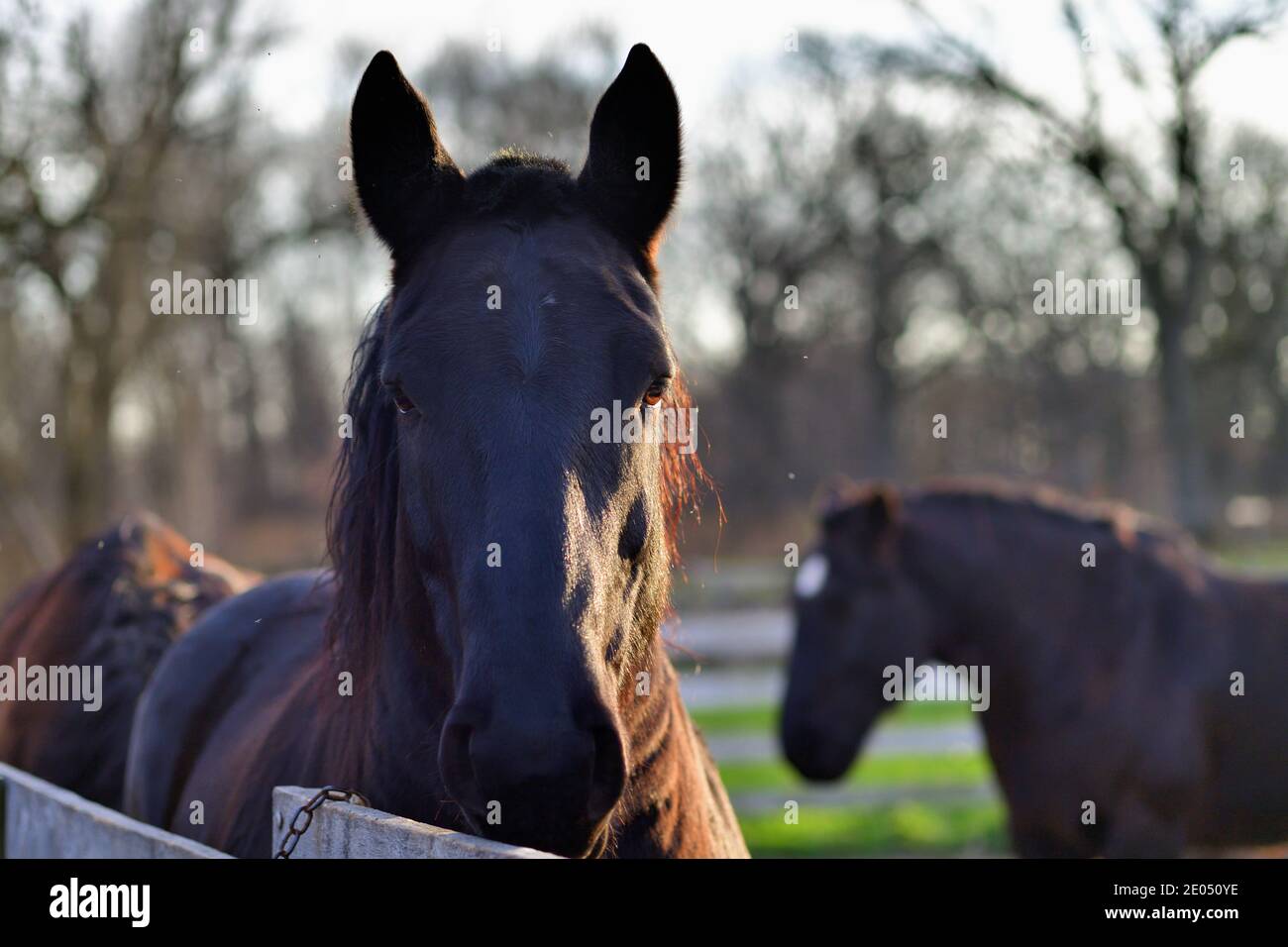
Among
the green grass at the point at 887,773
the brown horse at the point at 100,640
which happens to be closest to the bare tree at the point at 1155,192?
the green grass at the point at 887,773

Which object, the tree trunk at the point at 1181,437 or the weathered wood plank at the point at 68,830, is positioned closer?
the weathered wood plank at the point at 68,830

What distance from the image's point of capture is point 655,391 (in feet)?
7.45

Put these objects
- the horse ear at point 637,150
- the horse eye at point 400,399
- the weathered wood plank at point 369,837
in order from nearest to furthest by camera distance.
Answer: the weathered wood plank at point 369,837
the horse eye at point 400,399
the horse ear at point 637,150

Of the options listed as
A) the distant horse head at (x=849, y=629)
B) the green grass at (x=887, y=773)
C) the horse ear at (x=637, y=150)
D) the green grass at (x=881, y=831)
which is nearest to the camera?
the horse ear at (x=637, y=150)

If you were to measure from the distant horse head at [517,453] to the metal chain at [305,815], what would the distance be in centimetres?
28

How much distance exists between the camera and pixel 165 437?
26.7 metres

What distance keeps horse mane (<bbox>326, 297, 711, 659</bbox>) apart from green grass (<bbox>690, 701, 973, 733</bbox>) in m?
10.3

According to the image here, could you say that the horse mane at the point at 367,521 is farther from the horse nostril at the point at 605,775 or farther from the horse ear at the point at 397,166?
the horse nostril at the point at 605,775

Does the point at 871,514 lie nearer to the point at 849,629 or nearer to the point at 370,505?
the point at 849,629

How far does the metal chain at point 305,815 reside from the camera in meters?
2.03

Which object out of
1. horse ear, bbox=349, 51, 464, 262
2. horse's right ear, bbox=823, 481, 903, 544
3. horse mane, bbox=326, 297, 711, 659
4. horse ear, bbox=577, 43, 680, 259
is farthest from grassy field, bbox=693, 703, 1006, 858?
horse ear, bbox=349, 51, 464, 262

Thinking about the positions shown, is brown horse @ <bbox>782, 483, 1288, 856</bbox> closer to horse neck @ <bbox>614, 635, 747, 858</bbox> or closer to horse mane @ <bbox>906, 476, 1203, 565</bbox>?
horse mane @ <bbox>906, 476, 1203, 565</bbox>

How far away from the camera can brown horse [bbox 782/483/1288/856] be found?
5621 millimetres
